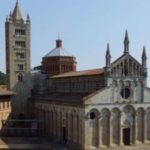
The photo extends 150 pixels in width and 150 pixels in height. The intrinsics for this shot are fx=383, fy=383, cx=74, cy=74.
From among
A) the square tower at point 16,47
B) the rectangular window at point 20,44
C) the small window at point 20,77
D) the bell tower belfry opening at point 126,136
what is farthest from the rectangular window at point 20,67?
the bell tower belfry opening at point 126,136

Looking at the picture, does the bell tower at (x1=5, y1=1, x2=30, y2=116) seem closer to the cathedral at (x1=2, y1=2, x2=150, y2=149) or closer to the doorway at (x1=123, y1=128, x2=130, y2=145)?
Answer: the cathedral at (x1=2, y1=2, x2=150, y2=149)

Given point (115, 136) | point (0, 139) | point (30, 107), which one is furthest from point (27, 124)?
point (115, 136)

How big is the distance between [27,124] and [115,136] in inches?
710

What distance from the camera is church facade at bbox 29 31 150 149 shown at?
45216mm

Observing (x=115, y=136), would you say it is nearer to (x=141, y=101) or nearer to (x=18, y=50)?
(x=141, y=101)

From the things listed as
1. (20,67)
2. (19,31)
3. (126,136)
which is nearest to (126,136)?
(126,136)

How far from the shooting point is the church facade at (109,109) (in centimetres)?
4522

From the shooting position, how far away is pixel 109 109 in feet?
152

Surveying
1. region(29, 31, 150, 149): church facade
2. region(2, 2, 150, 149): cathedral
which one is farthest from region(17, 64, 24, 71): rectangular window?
region(29, 31, 150, 149): church facade

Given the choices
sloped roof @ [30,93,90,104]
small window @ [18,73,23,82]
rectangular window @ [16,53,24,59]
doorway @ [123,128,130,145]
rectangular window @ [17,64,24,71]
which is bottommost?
doorway @ [123,128,130,145]

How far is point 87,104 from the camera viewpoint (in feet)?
146

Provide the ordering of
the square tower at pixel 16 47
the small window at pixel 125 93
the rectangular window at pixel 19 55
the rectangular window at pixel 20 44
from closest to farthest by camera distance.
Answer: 1. the small window at pixel 125 93
2. the square tower at pixel 16 47
3. the rectangular window at pixel 20 44
4. the rectangular window at pixel 19 55

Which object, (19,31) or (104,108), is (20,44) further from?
(104,108)

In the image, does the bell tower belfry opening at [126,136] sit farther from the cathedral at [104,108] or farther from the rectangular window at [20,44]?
the rectangular window at [20,44]
